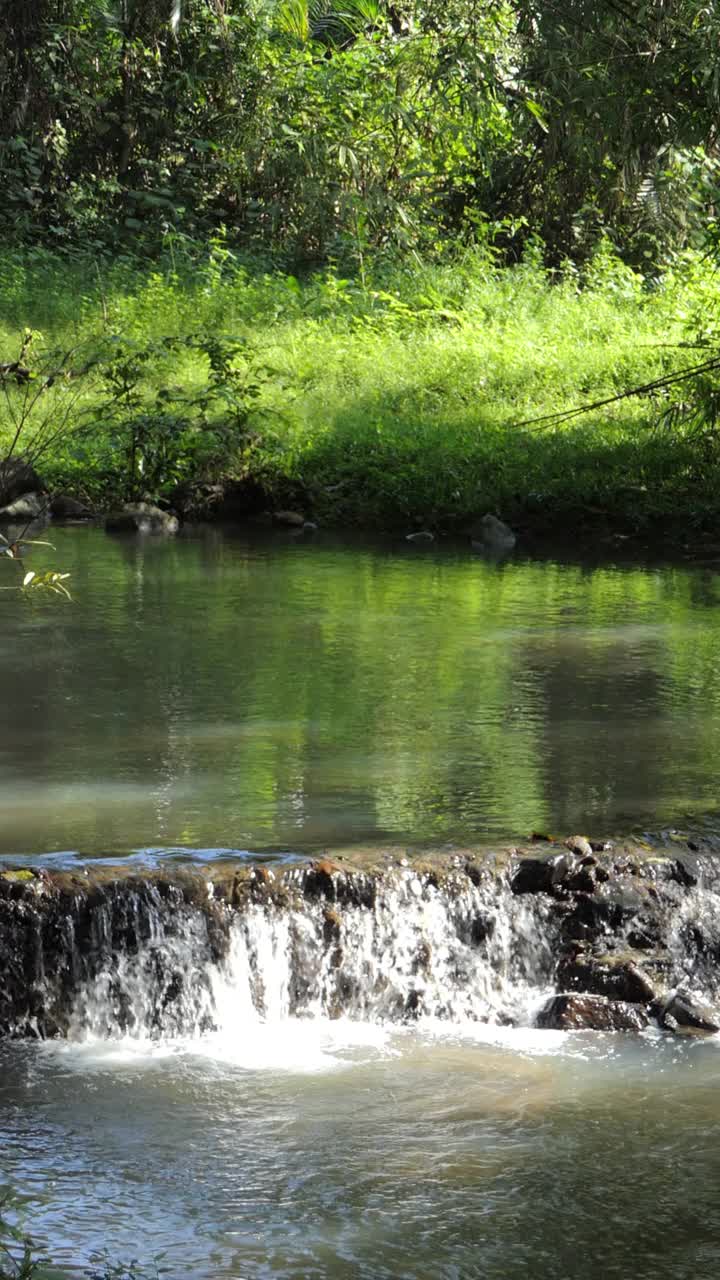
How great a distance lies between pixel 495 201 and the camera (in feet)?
70.1

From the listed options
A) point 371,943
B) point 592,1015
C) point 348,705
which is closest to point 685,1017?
point 592,1015

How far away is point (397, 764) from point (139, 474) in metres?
8.53

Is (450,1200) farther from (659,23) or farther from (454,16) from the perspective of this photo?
(454,16)

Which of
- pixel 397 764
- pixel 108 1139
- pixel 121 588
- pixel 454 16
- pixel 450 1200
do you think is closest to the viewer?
pixel 450 1200

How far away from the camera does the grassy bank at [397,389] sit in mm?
13742

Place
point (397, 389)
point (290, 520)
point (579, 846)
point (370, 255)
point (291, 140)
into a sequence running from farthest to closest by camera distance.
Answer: point (370, 255)
point (291, 140)
point (397, 389)
point (290, 520)
point (579, 846)

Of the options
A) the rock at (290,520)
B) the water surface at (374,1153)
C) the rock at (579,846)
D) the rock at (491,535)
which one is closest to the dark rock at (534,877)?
the rock at (579,846)

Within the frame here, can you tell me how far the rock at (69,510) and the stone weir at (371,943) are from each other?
9680mm

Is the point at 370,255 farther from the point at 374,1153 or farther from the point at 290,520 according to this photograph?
the point at 374,1153

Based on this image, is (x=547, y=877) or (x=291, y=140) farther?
(x=291, y=140)

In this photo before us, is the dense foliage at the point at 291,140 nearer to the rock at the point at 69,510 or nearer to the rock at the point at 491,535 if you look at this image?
the rock at the point at 491,535

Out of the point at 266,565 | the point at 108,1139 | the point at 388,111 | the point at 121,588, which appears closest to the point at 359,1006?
the point at 108,1139

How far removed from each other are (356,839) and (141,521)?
8819 millimetres

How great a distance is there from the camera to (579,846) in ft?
16.8
